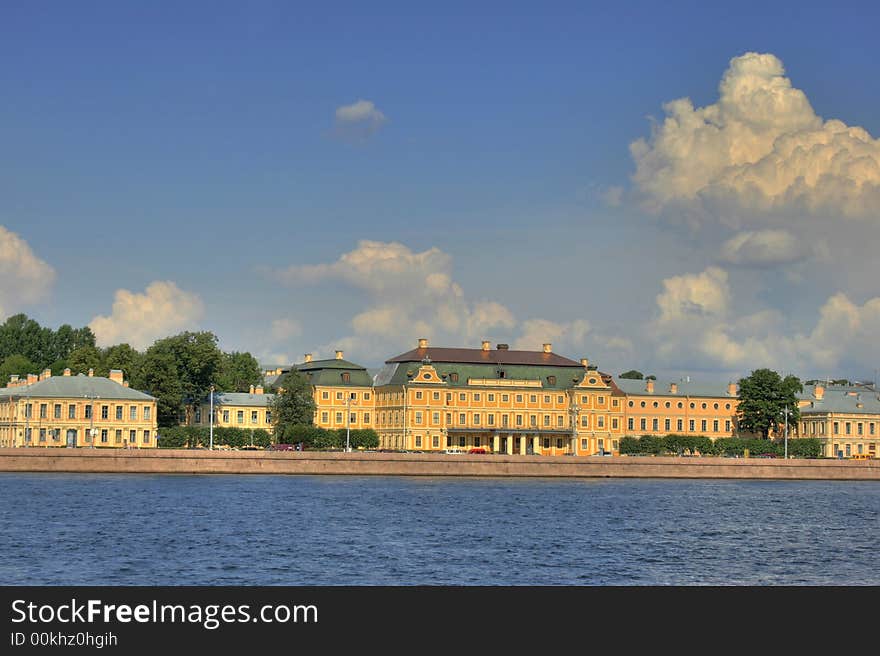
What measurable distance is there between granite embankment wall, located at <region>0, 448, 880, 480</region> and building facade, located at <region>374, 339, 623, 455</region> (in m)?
22.8

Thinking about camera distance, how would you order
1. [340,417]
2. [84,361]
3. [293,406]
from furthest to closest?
[84,361] → [340,417] → [293,406]

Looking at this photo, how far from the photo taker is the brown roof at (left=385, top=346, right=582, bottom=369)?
457 feet

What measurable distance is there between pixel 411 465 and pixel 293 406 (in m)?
25.4

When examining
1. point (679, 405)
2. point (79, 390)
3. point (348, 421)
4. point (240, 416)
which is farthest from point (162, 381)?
point (679, 405)

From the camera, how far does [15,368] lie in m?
155

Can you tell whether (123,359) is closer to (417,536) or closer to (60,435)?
(60,435)

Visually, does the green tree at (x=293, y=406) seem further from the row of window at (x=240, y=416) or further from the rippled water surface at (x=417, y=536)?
the rippled water surface at (x=417, y=536)

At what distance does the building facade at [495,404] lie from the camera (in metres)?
135

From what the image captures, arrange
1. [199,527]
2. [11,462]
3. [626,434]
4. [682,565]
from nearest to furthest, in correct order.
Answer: [682,565]
[199,527]
[11,462]
[626,434]
